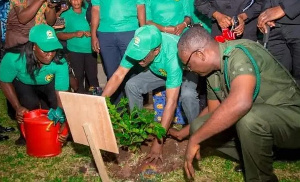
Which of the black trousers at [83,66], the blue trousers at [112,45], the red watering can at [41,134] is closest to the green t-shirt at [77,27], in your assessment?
the black trousers at [83,66]

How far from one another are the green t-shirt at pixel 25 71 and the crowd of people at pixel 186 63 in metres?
0.01

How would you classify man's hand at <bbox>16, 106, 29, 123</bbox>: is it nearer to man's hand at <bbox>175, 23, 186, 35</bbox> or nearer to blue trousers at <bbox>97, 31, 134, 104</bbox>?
blue trousers at <bbox>97, 31, 134, 104</bbox>

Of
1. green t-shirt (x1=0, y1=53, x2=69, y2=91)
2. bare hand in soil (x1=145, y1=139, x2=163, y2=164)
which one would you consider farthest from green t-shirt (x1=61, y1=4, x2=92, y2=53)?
bare hand in soil (x1=145, y1=139, x2=163, y2=164)

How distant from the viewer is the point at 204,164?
4109 millimetres

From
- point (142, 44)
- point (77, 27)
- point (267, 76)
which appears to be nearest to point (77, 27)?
point (77, 27)

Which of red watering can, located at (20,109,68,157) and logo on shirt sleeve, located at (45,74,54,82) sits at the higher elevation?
logo on shirt sleeve, located at (45,74,54,82)

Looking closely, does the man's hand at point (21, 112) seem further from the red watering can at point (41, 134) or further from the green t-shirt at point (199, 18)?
the green t-shirt at point (199, 18)

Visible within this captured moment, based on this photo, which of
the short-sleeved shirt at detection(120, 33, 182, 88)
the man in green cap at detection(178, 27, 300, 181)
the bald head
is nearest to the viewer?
the man in green cap at detection(178, 27, 300, 181)

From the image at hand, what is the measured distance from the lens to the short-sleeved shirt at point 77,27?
5773 millimetres

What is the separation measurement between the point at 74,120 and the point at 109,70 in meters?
1.89

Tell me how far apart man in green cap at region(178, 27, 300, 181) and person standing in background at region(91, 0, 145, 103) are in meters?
2.06

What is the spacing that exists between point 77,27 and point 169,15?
1.68 metres

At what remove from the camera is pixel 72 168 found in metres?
4.19

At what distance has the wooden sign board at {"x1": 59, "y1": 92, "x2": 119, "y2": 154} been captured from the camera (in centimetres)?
301
